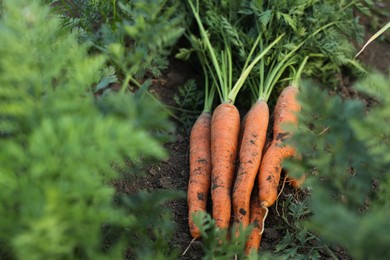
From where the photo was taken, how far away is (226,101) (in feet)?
9.39

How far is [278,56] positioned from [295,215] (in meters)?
0.93

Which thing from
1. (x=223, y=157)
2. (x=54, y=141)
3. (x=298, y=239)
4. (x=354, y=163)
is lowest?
(x=298, y=239)

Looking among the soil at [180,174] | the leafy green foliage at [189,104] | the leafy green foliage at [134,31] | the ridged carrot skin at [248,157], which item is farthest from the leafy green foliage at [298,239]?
the leafy green foliage at [134,31]

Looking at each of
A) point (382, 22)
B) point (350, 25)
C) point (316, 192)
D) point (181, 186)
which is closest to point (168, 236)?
point (181, 186)

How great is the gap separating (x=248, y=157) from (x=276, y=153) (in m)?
0.14

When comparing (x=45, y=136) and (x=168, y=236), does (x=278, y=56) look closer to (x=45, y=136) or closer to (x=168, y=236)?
(x=168, y=236)

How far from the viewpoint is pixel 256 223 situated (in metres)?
2.48

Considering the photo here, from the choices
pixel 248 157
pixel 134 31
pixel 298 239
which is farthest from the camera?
pixel 248 157

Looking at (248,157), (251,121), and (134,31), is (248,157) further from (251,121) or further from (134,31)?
(134,31)

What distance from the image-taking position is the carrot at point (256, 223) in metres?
2.41

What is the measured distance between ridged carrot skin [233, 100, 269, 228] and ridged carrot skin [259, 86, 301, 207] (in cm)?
5

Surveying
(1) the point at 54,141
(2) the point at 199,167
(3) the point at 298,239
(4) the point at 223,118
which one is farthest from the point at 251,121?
(1) the point at 54,141

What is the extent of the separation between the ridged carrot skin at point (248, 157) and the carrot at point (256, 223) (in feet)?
0.14

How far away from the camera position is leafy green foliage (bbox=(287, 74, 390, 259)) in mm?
1524
